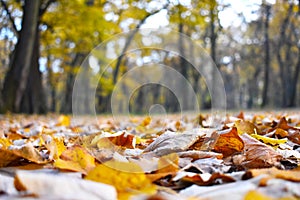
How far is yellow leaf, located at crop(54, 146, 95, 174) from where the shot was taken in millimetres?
962

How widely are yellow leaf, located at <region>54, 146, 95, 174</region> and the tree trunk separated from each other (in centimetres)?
876

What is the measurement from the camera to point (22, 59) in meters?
9.35

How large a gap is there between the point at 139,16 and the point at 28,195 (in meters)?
14.3

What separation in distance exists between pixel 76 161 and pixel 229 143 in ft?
1.97

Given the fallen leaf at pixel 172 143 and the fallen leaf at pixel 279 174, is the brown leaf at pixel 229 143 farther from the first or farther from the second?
the fallen leaf at pixel 279 174

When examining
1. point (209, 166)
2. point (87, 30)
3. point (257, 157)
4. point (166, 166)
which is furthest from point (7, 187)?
point (87, 30)

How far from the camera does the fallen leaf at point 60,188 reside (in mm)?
703

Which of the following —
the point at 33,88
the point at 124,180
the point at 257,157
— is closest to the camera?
the point at 124,180

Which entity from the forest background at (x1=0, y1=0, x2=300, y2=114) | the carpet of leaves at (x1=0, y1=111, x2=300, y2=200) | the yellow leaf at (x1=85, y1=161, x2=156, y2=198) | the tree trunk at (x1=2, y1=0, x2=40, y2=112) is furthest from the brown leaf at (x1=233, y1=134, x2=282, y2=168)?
the tree trunk at (x1=2, y1=0, x2=40, y2=112)

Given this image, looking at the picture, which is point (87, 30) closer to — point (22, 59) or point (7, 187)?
point (22, 59)

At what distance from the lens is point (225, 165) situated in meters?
1.17

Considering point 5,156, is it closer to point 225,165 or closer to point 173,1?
point 225,165

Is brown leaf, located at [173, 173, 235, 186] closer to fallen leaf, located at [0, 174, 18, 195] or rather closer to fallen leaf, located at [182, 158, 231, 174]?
fallen leaf, located at [182, 158, 231, 174]

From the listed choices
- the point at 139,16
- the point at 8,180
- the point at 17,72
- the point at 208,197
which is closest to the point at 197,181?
the point at 208,197
